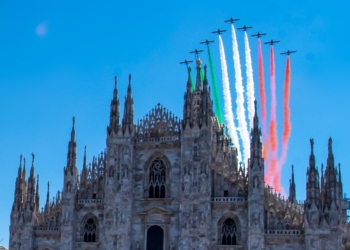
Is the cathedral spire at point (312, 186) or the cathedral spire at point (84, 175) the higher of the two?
the cathedral spire at point (84, 175)

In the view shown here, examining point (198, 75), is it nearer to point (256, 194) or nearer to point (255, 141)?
point (255, 141)

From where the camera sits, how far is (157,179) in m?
53.0

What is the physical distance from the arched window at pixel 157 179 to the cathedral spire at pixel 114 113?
16.7 feet

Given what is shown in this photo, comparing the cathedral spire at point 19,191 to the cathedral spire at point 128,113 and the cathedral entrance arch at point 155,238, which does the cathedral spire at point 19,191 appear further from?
the cathedral entrance arch at point 155,238

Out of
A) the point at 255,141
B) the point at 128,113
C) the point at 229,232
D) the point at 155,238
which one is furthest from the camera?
the point at 128,113

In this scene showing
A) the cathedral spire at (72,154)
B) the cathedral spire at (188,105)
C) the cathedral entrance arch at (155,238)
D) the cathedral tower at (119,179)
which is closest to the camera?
the cathedral entrance arch at (155,238)

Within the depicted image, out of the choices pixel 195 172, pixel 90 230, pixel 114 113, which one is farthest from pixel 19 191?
pixel 195 172

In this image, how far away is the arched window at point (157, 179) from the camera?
173ft

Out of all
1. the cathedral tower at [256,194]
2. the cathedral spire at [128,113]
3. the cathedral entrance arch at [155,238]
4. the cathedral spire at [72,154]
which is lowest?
the cathedral entrance arch at [155,238]

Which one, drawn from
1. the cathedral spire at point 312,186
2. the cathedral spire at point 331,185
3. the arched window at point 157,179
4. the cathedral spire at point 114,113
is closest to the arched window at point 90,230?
the arched window at point 157,179

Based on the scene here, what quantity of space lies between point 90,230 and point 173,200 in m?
8.83

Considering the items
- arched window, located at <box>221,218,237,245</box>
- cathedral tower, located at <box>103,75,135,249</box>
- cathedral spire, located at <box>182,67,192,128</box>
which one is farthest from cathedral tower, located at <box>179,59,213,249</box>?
cathedral tower, located at <box>103,75,135,249</box>

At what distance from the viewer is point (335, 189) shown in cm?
4744

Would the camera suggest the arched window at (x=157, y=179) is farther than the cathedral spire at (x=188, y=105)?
Yes
